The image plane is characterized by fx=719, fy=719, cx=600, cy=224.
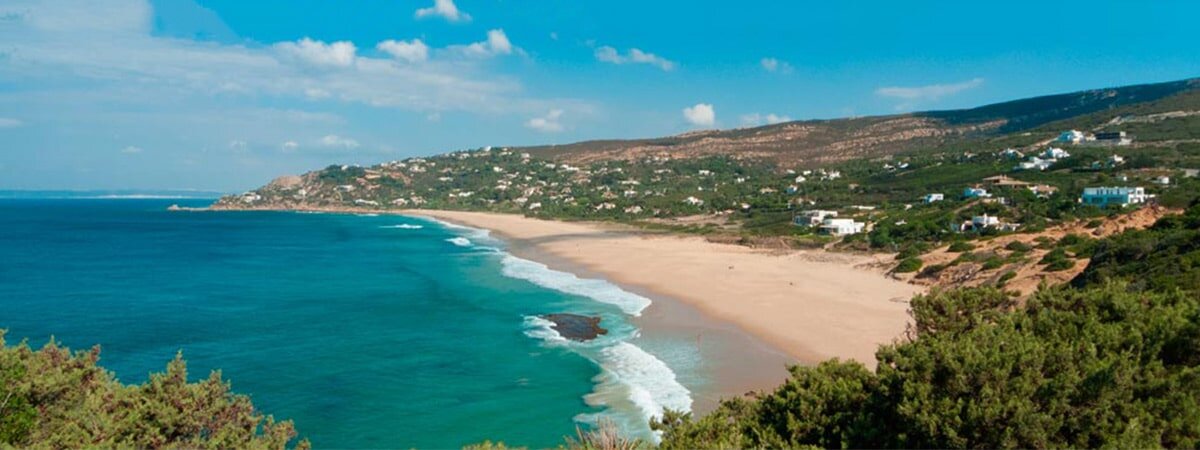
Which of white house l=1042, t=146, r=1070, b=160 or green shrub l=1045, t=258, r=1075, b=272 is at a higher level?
white house l=1042, t=146, r=1070, b=160

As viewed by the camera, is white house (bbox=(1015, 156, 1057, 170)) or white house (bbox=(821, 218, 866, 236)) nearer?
white house (bbox=(821, 218, 866, 236))

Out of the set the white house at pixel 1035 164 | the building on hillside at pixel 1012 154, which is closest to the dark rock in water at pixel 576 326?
the white house at pixel 1035 164

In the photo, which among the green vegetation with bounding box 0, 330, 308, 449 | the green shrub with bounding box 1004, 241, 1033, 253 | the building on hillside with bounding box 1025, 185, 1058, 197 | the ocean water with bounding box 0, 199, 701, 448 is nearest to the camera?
the green vegetation with bounding box 0, 330, 308, 449

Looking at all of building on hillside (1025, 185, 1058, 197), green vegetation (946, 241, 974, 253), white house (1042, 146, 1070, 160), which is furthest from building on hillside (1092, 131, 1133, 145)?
green vegetation (946, 241, 974, 253)

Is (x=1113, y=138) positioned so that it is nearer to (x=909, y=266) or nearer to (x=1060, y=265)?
(x=909, y=266)

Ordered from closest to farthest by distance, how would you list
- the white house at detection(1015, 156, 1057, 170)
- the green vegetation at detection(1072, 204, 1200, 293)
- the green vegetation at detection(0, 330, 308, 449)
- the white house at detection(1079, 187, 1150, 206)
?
the green vegetation at detection(0, 330, 308, 449) → the green vegetation at detection(1072, 204, 1200, 293) → the white house at detection(1079, 187, 1150, 206) → the white house at detection(1015, 156, 1057, 170)

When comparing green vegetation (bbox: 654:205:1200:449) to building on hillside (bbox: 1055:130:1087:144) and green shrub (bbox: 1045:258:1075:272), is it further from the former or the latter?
building on hillside (bbox: 1055:130:1087:144)
